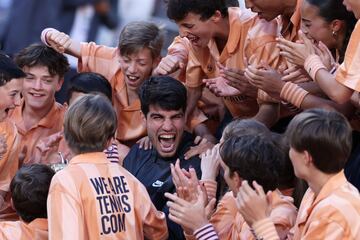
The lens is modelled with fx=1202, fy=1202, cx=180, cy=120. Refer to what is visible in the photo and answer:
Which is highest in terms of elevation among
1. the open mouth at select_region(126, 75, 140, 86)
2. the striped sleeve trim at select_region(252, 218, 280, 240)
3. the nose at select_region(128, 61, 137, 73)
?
the nose at select_region(128, 61, 137, 73)

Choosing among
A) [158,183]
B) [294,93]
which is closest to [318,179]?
[294,93]

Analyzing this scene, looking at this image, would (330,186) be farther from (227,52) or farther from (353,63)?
(227,52)

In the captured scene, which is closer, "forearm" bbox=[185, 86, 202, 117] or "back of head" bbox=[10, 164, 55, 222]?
"back of head" bbox=[10, 164, 55, 222]

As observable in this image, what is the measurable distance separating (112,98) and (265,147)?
202cm

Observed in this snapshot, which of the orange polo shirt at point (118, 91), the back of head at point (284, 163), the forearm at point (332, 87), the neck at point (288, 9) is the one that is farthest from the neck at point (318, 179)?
the orange polo shirt at point (118, 91)

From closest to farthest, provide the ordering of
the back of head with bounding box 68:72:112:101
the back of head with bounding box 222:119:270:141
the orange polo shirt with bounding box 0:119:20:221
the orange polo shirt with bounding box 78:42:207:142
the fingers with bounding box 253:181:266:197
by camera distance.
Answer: the fingers with bounding box 253:181:266:197
the back of head with bounding box 222:119:270:141
the orange polo shirt with bounding box 0:119:20:221
the back of head with bounding box 68:72:112:101
the orange polo shirt with bounding box 78:42:207:142

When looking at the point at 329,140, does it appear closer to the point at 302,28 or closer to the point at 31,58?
the point at 302,28

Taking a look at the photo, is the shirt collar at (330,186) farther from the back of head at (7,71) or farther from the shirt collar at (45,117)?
the shirt collar at (45,117)

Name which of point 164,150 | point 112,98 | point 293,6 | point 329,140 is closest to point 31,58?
point 112,98

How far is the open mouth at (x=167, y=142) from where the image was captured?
6.38 metres

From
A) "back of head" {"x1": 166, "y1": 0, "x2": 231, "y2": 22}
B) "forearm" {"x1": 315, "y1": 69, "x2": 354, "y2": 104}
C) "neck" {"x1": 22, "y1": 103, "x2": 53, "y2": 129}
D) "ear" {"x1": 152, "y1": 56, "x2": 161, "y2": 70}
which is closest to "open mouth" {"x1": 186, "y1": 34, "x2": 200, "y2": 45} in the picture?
"back of head" {"x1": 166, "y1": 0, "x2": 231, "y2": 22}

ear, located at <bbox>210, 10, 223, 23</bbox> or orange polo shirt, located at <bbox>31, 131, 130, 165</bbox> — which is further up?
ear, located at <bbox>210, 10, 223, 23</bbox>

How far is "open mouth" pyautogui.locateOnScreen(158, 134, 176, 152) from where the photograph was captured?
638cm

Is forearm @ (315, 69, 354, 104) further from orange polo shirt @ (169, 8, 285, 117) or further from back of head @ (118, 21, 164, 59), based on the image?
back of head @ (118, 21, 164, 59)
